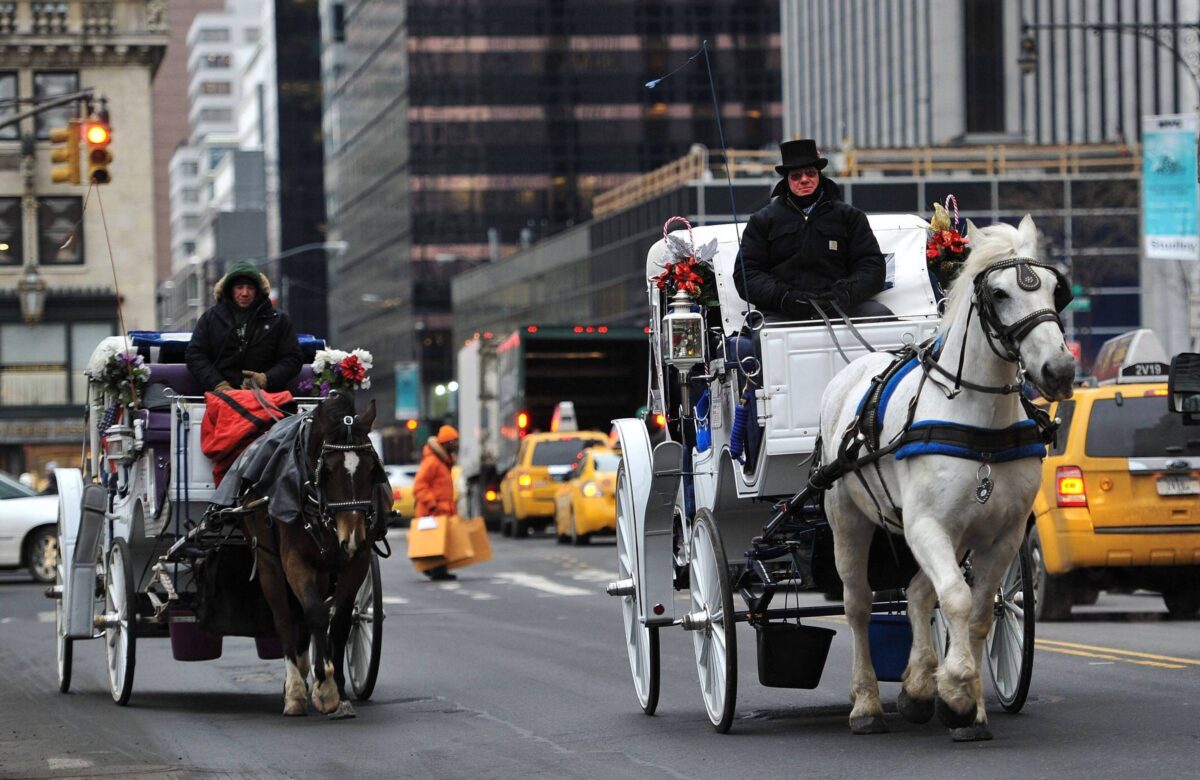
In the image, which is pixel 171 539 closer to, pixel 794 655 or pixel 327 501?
pixel 327 501

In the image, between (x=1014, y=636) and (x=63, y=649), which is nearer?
(x=1014, y=636)

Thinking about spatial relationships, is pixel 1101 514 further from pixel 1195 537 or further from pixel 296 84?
pixel 296 84

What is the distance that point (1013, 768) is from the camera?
29.2 ft

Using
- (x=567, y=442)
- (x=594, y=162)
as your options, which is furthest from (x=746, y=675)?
(x=594, y=162)

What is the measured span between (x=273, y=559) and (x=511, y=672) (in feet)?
9.91

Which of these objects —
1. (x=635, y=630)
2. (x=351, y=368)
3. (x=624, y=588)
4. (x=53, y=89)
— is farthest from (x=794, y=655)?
(x=53, y=89)

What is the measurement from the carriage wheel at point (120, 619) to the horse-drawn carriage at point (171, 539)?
11 millimetres

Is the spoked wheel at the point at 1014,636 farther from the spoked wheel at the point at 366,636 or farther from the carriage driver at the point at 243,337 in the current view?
the carriage driver at the point at 243,337

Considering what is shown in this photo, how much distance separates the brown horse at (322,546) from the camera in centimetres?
1195

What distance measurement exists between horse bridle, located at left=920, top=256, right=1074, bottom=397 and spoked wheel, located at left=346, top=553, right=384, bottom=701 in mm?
4428

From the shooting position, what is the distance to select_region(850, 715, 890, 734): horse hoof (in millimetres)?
10305

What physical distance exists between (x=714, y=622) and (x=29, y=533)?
20990 mm

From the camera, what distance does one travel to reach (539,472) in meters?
40.6

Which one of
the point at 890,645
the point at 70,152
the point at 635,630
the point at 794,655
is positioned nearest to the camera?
the point at 794,655
